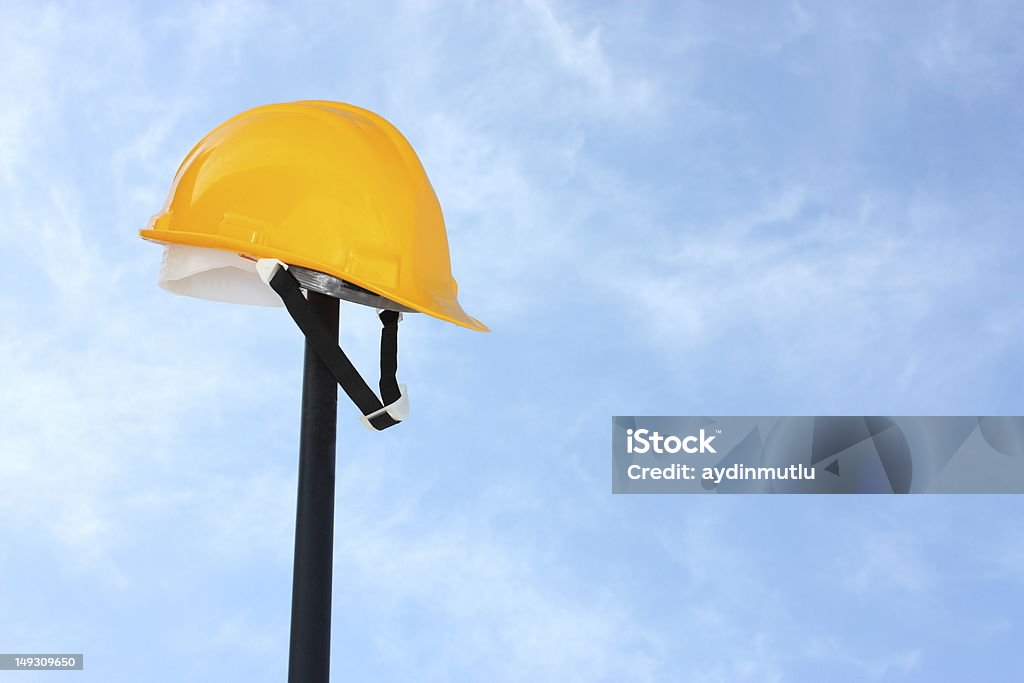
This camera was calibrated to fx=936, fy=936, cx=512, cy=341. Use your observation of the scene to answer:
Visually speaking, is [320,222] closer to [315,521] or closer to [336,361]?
[336,361]

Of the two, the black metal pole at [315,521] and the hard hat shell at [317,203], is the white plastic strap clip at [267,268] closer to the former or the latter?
the hard hat shell at [317,203]

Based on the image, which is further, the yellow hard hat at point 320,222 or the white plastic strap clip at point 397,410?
the white plastic strap clip at point 397,410

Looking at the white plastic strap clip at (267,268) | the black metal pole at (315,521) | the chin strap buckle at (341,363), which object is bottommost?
the black metal pole at (315,521)

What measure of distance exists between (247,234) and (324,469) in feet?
1.97

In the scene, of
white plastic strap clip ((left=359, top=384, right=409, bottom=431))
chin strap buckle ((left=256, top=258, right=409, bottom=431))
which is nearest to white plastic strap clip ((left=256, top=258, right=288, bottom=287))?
chin strap buckle ((left=256, top=258, right=409, bottom=431))

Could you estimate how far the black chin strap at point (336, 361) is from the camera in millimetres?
2137

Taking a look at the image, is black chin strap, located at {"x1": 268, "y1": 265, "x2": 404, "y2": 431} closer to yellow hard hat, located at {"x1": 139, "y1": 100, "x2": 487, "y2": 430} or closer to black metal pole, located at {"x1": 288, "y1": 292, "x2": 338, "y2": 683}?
yellow hard hat, located at {"x1": 139, "y1": 100, "x2": 487, "y2": 430}

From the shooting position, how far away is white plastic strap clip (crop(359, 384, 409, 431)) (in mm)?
2260

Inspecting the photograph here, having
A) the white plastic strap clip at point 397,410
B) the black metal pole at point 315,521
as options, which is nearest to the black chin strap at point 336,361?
the white plastic strap clip at point 397,410

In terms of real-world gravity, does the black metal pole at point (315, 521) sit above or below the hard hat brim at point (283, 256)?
below

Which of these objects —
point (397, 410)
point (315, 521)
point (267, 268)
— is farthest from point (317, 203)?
point (315, 521)

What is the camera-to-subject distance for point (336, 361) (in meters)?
2.22

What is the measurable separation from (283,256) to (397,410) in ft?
1.54

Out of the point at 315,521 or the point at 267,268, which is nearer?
the point at 267,268
